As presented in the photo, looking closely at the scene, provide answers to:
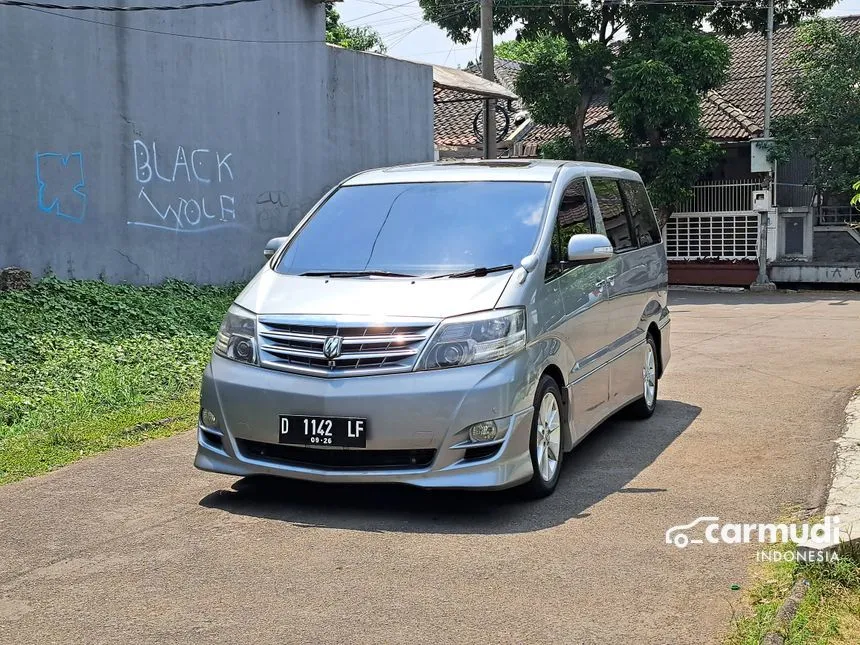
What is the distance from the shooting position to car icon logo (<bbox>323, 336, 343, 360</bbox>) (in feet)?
18.3

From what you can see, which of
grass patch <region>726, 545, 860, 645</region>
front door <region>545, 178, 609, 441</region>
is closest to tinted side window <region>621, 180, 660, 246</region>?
front door <region>545, 178, 609, 441</region>

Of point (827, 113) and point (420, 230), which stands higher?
point (827, 113)

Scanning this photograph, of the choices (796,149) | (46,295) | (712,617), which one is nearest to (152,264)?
(46,295)

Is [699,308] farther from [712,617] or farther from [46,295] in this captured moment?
[712,617]

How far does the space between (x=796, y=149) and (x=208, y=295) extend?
699 inches

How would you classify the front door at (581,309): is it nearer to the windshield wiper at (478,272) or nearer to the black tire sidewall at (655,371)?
the windshield wiper at (478,272)

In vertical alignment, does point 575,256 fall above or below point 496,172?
below

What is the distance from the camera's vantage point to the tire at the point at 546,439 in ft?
19.3

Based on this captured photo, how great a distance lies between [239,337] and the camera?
235 inches

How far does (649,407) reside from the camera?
8438mm

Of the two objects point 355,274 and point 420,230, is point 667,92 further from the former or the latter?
point 355,274

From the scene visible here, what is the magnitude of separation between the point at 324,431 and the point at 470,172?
2.26m

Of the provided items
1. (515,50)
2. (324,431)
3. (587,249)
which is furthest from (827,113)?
(515,50)

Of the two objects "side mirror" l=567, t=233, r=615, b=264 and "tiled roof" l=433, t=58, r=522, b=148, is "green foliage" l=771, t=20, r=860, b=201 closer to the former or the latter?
"tiled roof" l=433, t=58, r=522, b=148
